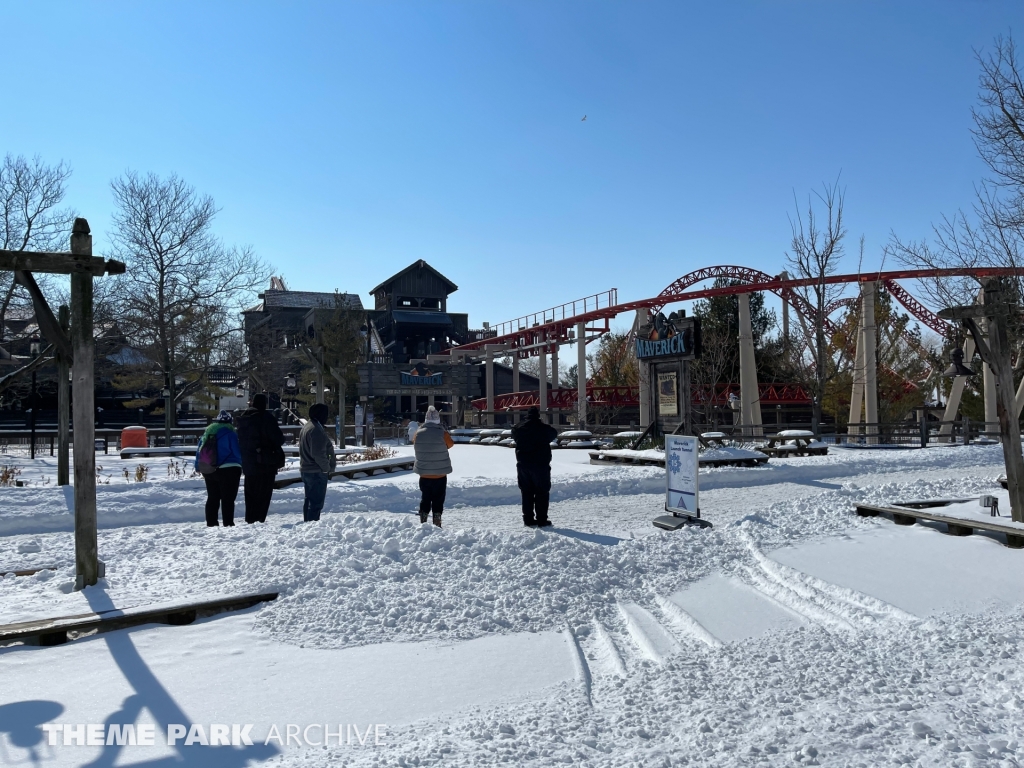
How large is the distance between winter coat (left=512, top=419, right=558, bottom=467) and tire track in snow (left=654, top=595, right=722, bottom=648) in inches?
145

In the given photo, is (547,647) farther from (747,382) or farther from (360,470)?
(747,382)

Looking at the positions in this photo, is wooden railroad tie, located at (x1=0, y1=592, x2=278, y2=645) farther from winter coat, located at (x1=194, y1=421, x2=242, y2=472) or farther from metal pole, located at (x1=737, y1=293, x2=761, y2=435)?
metal pole, located at (x1=737, y1=293, x2=761, y2=435)

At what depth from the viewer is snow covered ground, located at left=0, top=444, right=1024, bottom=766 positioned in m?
3.70

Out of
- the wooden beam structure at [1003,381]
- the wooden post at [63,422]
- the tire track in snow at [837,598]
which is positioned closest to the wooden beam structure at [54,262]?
the tire track in snow at [837,598]

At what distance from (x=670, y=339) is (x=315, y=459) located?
1224cm

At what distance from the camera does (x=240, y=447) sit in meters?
9.74

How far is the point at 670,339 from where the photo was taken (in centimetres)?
1988

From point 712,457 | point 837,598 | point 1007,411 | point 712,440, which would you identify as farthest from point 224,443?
point 712,440

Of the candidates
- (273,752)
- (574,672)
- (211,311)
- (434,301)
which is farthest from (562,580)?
(434,301)

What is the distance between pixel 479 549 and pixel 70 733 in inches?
149

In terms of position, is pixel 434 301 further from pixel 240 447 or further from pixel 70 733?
pixel 70 733

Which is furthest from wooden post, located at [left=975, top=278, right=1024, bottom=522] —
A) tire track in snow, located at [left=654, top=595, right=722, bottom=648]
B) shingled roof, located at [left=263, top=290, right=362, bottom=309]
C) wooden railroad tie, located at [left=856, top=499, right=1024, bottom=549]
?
shingled roof, located at [left=263, top=290, right=362, bottom=309]

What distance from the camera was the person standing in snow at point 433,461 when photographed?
973 cm

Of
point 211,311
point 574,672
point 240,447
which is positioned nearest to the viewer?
point 574,672
